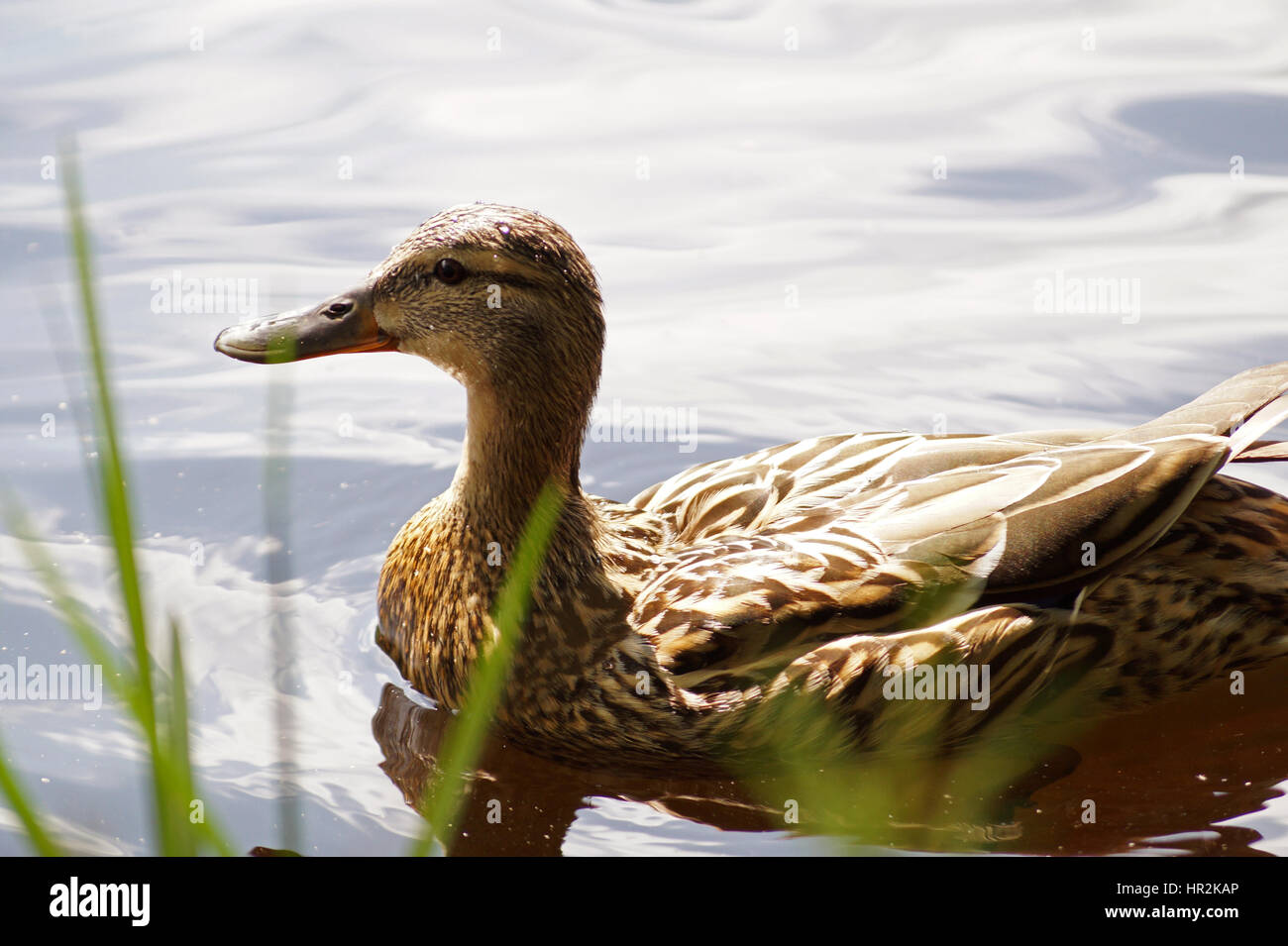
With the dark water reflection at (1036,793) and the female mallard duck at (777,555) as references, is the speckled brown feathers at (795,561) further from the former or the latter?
the dark water reflection at (1036,793)

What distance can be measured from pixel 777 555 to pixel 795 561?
0.08 metres

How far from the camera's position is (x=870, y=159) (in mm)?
9336

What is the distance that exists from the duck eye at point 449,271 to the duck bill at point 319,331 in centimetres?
29

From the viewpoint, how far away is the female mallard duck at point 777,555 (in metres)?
4.71

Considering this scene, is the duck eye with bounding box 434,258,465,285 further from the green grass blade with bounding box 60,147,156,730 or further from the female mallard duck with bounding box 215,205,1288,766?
the green grass blade with bounding box 60,147,156,730

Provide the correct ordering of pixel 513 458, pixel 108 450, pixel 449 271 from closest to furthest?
pixel 108 450, pixel 449 271, pixel 513 458

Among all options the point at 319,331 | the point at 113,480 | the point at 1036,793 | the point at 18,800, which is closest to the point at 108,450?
the point at 113,480

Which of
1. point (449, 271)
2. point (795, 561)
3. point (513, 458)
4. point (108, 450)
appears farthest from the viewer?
point (513, 458)

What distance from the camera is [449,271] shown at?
5090 millimetres

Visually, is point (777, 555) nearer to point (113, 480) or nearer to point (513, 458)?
point (513, 458)

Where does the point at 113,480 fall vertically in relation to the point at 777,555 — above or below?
above

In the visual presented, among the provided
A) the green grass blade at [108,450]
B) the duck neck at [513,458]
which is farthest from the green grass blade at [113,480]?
the duck neck at [513,458]

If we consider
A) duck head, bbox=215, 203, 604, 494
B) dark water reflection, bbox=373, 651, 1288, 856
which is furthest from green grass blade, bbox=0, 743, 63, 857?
duck head, bbox=215, 203, 604, 494

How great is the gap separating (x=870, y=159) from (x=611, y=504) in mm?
4488
